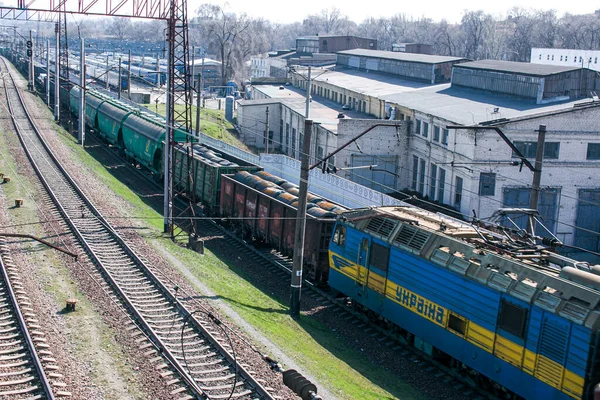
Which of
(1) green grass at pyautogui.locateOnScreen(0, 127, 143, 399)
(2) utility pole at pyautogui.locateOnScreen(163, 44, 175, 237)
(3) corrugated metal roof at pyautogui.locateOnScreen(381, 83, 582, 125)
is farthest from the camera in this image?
(3) corrugated metal roof at pyautogui.locateOnScreen(381, 83, 582, 125)

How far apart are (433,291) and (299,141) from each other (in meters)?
43.2

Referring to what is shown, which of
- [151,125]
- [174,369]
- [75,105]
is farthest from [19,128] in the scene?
[174,369]

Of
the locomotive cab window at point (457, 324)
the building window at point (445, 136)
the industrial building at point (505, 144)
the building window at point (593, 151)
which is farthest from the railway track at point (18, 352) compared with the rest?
the building window at point (593, 151)

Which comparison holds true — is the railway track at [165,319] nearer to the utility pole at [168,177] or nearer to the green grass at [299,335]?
the green grass at [299,335]

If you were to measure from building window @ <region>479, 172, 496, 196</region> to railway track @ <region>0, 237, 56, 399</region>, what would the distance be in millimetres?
27135

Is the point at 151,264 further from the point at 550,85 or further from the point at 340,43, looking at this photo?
the point at 340,43

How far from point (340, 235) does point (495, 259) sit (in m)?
7.39

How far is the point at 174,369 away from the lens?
54.9ft

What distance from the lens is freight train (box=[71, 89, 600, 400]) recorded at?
1551cm

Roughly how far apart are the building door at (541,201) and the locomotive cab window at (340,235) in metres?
19.8

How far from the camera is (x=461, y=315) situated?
60.8ft

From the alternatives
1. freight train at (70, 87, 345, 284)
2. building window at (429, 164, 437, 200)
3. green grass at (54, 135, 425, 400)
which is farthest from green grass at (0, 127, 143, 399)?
building window at (429, 164, 437, 200)

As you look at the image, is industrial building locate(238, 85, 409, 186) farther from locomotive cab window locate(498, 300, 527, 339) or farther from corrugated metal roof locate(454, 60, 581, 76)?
locomotive cab window locate(498, 300, 527, 339)

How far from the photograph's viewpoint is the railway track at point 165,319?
53.1 ft
